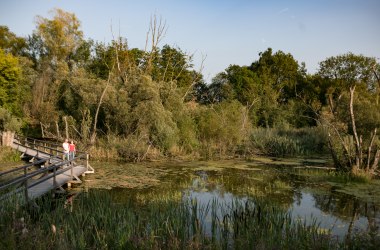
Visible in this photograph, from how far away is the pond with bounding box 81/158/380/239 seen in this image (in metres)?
10.8

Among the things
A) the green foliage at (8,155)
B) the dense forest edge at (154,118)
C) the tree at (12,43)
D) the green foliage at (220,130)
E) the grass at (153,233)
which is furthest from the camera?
Answer: the tree at (12,43)

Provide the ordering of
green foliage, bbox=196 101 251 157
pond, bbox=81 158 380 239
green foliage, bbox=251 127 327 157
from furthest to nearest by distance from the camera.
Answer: green foliage, bbox=251 127 327 157
green foliage, bbox=196 101 251 157
pond, bbox=81 158 380 239

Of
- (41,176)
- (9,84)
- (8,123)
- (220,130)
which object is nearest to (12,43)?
(9,84)

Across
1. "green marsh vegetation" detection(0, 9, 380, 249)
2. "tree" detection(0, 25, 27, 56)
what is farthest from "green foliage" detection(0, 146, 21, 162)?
"tree" detection(0, 25, 27, 56)

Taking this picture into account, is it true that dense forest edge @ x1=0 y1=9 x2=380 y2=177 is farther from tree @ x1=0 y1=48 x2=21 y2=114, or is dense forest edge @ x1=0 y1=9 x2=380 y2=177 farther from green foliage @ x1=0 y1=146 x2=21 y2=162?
green foliage @ x1=0 y1=146 x2=21 y2=162

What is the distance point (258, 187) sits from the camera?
47.0ft

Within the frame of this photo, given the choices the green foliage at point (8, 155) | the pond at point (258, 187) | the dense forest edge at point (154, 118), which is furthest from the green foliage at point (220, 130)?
the green foliage at point (8, 155)

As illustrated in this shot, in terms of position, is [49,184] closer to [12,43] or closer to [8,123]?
[8,123]

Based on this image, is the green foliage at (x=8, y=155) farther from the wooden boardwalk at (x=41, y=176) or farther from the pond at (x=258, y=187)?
the pond at (x=258, y=187)

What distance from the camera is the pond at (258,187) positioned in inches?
424

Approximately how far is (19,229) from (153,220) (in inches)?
94.1

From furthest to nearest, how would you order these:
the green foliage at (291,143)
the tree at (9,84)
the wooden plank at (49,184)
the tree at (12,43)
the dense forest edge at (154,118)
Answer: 1. the tree at (12,43)
2. the tree at (9,84)
3. the green foliage at (291,143)
4. the dense forest edge at (154,118)
5. the wooden plank at (49,184)

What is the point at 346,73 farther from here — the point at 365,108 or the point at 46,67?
the point at 46,67

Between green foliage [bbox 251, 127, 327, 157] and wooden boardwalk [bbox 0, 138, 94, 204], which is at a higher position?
green foliage [bbox 251, 127, 327, 157]
